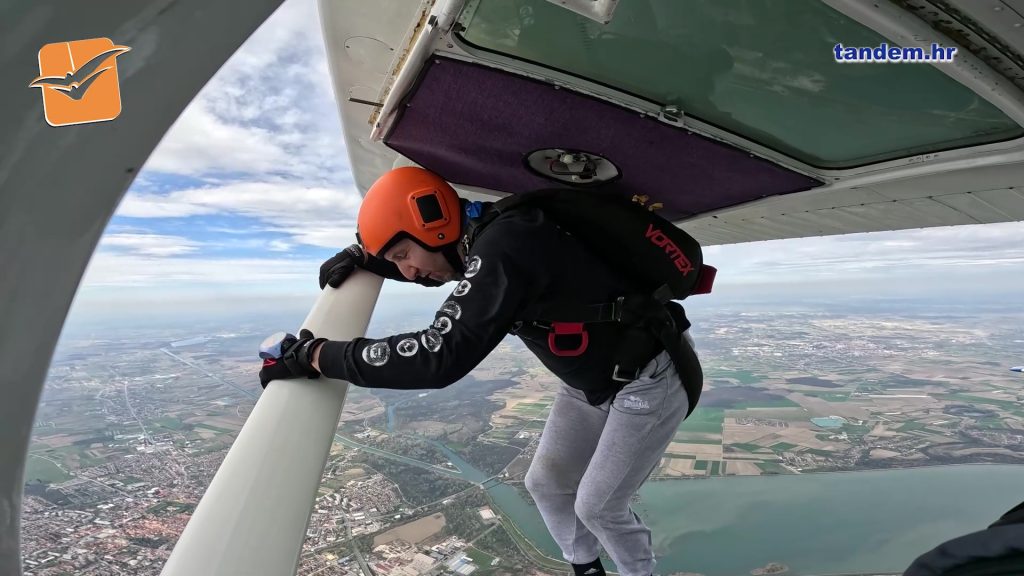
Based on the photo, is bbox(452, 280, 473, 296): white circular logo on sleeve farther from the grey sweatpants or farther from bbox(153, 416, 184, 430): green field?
bbox(153, 416, 184, 430): green field

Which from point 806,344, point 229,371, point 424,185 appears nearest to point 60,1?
point 424,185

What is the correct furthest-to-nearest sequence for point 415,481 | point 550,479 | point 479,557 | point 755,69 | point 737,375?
point 737,375
point 415,481
point 479,557
point 550,479
point 755,69

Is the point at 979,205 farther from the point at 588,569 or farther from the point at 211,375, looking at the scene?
the point at 211,375

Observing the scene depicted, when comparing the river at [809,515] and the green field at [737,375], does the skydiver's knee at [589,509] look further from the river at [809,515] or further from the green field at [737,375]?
the green field at [737,375]

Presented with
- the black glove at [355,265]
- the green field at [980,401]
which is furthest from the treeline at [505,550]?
the green field at [980,401]

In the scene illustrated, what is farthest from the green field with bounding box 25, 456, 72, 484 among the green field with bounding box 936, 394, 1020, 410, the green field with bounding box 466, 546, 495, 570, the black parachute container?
the green field with bounding box 936, 394, 1020, 410

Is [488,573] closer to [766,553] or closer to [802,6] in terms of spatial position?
[766,553]

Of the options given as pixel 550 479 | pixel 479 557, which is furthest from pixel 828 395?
pixel 550 479

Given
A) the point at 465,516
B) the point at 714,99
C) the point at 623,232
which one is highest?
the point at 714,99
